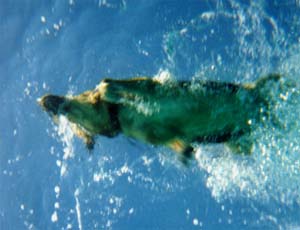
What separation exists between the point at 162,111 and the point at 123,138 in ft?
8.52

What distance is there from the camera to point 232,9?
10641 mm

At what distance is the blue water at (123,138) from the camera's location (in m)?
10.3

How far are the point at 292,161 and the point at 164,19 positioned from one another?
→ 446cm

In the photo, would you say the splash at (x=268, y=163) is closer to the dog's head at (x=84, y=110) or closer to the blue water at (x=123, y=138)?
the blue water at (x=123, y=138)

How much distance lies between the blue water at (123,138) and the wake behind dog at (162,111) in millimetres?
1092

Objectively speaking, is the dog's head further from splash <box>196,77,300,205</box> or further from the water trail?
the water trail

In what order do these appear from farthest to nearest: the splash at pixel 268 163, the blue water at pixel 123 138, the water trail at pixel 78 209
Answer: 1. the water trail at pixel 78 209
2. the blue water at pixel 123 138
3. the splash at pixel 268 163

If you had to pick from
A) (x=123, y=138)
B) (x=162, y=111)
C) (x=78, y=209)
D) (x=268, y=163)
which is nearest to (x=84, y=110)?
(x=162, y=111)

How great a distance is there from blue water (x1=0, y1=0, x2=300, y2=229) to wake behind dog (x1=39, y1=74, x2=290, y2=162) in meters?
1.09

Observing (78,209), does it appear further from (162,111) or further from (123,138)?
(162,111)

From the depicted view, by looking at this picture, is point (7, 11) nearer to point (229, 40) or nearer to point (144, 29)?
point (144, 29)

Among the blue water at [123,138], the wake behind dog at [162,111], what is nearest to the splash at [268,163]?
the blue water at [123,138]

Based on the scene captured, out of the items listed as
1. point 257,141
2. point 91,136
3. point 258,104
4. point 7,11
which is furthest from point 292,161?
point 7,11

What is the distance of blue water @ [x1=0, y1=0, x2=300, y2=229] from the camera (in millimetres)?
10281
